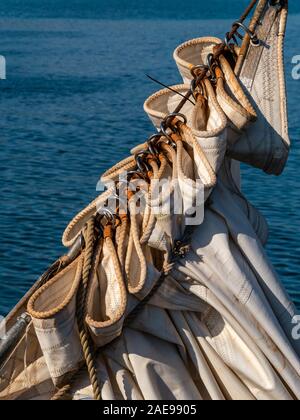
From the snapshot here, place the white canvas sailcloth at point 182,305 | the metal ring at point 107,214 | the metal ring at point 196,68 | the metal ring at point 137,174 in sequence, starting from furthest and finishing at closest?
the metal ring at point 196,68
the metal ring at point 137,174
the metal ring at point 107,214
the white canvas sailcloth at point 182,305

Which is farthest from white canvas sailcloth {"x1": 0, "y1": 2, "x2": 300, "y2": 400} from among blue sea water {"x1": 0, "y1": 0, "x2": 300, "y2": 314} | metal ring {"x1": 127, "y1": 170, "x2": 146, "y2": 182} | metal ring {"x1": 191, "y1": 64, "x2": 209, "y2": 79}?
blue sea water {"x1": 0, "y1": 0, "x2": 300, "y2": 314}

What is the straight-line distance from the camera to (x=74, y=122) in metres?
21.5

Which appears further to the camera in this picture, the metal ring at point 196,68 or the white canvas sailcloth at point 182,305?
the metal ring at point 196,68

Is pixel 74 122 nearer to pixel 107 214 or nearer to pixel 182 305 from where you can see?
pixel 107 214

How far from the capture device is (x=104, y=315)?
4.78 metres

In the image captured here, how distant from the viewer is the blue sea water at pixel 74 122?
14.0 metres

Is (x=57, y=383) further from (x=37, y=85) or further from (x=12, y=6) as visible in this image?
(x=12, y=6)

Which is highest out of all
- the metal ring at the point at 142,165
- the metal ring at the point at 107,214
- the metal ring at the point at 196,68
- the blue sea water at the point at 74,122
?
the metal ring at the point at 196,68

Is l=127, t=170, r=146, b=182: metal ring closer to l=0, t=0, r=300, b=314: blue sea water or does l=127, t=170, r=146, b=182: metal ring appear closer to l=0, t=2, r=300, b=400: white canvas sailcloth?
l=0, t=2, r=300, b=400: white canvas sailcloth

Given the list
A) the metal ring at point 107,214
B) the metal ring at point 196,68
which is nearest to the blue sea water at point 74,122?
the metal ring at point 196,68

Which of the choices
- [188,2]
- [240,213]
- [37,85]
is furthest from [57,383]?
[188,2]

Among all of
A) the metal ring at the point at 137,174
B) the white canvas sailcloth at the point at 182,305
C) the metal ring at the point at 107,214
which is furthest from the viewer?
the metal ring at the point at 137,174

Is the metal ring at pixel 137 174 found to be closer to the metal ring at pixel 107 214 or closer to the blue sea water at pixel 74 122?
the metal ring at pixel 107 214

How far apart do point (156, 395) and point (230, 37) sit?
1670 millimetres
